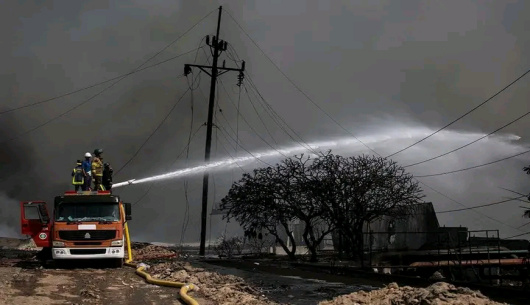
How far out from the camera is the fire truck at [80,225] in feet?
66.2

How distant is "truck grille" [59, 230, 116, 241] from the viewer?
20172 millimetres

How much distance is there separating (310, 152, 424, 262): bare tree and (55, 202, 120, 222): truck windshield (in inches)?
576

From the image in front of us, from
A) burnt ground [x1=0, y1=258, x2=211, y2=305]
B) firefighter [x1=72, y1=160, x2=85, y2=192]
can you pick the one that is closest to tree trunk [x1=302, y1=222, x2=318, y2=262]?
firefighter [x1=72, y1=160, x2=85, y2=192]

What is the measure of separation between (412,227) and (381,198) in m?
8.70

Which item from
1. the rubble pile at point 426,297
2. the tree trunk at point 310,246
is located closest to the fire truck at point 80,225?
the rubble pile at point 426,297

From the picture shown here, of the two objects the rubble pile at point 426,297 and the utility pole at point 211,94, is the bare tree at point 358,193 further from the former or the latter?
the rubble pile at point 426,297

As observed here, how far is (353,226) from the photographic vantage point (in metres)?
33.6

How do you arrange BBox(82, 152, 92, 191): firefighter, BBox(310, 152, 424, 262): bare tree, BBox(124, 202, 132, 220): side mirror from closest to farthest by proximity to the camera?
BBox(124, 202, 132, 220): side mirror < BBox(82, 152, 92, 191): firefighter < BBox(310, 152, 424, 262): bare tree

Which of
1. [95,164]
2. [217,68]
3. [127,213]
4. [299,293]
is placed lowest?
[299,293]

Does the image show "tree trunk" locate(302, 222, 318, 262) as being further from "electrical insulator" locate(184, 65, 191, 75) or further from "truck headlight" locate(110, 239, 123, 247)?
"truck headlight" locate(110, 239, 123, 247)

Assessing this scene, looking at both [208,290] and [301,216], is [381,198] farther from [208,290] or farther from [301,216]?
[208,290]

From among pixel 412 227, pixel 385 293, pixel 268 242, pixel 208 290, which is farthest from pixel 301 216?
pixel 385 293

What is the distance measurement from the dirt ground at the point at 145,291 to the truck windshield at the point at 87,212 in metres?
1.92

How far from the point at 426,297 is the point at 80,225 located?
14613 mm
